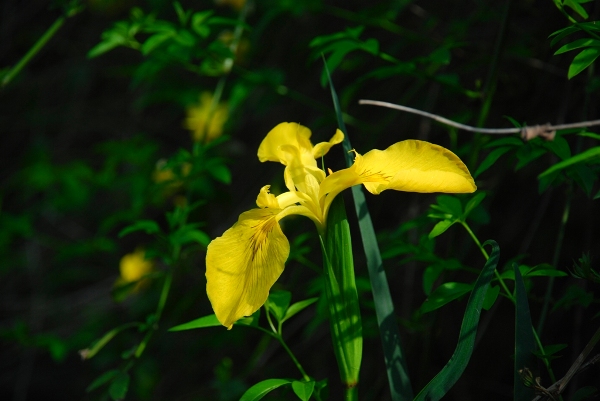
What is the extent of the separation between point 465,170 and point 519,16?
4.19ft

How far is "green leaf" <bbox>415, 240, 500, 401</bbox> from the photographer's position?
0.64 meters

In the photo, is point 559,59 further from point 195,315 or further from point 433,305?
point 195,315

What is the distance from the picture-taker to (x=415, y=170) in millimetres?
689

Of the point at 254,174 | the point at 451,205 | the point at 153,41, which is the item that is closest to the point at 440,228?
the point at 451,205

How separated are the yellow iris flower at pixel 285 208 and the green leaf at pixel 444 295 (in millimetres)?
167

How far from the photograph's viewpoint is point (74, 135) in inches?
136

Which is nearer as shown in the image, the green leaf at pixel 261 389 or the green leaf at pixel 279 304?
the green leaf at pixel 261 389

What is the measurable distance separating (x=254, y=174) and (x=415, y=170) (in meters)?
1.98

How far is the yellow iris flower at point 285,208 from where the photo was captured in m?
0.69

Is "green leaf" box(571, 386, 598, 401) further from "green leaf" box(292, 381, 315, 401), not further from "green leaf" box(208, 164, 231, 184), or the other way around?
"green leaf" box(208, 164, 231, 184)

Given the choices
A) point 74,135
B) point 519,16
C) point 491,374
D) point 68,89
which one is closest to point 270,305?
point 491,374

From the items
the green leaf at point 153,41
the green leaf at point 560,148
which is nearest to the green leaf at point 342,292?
the green leaf at point 560,148

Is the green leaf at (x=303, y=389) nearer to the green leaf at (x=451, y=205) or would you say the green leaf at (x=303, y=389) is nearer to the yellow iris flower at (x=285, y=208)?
the yellow iris flower at (x=285, y=208)

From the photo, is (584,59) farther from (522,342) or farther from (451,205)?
(522,342)
